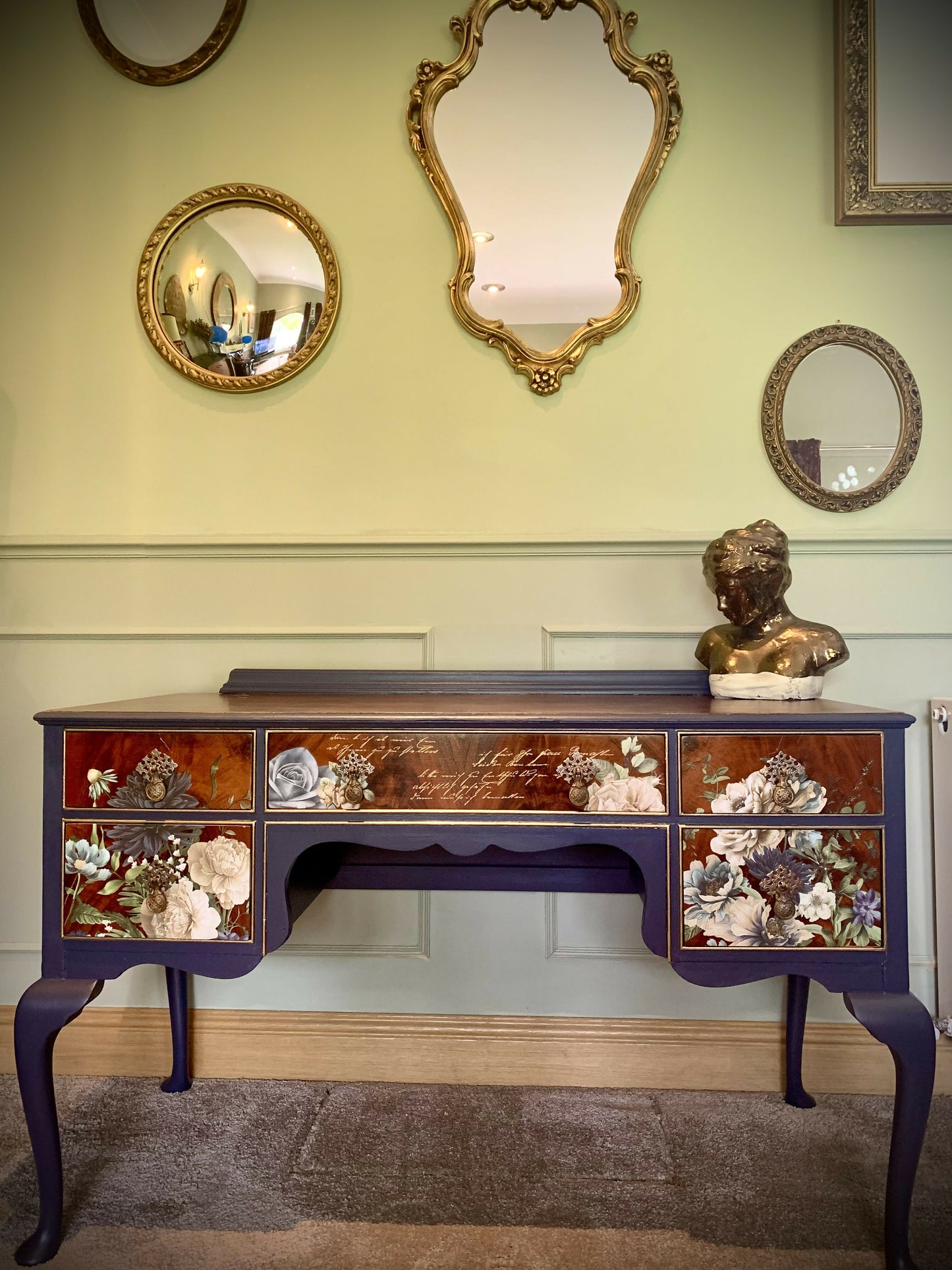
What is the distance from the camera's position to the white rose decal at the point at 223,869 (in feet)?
4.78

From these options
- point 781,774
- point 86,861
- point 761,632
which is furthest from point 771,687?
point 86,861

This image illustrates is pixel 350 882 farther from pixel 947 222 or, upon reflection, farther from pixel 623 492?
pixel 947 222

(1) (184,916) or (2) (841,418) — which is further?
(2) (841,418)

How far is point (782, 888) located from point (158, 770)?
120cm

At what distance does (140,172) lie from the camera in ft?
7.14

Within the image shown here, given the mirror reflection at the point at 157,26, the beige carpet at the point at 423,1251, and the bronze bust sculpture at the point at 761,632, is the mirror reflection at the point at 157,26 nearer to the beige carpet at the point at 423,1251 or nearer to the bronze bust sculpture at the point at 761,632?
the bronze bust sculpture at the point at 761,632

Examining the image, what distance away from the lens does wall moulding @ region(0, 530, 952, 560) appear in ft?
6.78

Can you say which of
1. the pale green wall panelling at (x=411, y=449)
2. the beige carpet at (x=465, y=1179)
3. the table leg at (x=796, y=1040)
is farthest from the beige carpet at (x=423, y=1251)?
the pale green wall panelling at (x=411, y=449)

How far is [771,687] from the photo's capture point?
169 centimetres

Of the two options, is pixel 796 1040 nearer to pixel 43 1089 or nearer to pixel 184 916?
pixel 184 916

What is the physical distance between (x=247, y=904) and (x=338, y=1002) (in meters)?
0.80

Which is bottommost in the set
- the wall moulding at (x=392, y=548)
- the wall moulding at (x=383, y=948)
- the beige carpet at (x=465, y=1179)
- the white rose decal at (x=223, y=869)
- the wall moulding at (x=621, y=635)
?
the beige carpet at (x=465, y=1179)

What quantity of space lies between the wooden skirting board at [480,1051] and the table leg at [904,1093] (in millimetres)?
637

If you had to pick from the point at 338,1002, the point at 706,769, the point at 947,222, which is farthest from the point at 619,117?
the point at 338,1002
